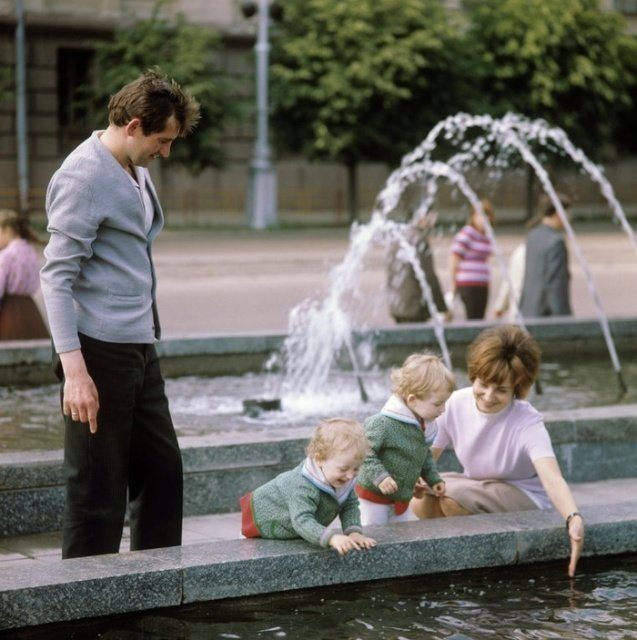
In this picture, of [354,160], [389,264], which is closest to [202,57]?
[354,160]

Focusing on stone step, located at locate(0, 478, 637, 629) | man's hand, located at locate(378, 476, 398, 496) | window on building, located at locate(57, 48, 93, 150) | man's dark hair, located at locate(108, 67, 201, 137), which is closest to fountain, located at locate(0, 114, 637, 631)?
stone step, located at locate(0, 478, 637, 629)

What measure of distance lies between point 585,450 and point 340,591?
2.90 m

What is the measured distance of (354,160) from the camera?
3791cm

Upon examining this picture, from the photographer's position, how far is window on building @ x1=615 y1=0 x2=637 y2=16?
4872 centimetres

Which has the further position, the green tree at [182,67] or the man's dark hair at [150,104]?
the green tree at [182,67]

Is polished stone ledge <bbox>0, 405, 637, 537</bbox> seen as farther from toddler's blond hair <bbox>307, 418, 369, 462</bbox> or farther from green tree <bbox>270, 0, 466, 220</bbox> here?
green tree <bbox>270, 0, 466, 220</bbox>

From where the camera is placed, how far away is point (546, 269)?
12555mm

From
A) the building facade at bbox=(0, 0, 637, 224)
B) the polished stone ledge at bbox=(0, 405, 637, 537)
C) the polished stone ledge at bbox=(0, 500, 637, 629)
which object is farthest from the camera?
the building facade at bbox=(0, 0, 637, 224)

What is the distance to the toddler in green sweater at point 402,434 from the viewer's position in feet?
18.3

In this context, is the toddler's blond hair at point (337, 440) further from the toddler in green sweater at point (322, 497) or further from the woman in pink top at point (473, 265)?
the woman in pink top at point (473, 265)

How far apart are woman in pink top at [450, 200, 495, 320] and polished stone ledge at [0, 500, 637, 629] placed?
8291 mm

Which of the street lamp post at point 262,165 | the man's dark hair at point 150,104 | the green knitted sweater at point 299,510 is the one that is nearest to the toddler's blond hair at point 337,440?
the green knitted sweater at point 299,510

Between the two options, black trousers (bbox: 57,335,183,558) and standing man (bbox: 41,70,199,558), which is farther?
black trousers (bbox: 57,335,183,558)

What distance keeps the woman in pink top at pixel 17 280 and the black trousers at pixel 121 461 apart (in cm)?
610
